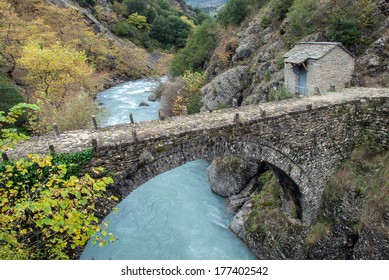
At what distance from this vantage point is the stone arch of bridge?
9.19m

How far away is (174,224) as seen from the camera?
1639 cm

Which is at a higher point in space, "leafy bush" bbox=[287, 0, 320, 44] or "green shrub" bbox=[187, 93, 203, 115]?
"leafy bush" bbox=[287, 0, 320, 44]

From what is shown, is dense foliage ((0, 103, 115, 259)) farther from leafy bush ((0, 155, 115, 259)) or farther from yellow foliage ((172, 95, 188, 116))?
yellow foliage ((172, 95, 188, 116))

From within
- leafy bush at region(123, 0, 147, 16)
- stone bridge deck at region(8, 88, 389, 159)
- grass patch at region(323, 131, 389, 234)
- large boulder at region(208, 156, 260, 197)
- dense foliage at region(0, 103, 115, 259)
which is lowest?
large boulder at region(208, 156, 260, 197)

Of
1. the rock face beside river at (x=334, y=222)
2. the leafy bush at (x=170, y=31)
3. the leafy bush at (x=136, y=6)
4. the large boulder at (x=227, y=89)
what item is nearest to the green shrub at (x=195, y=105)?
the large boulder at (x=227, y=89)

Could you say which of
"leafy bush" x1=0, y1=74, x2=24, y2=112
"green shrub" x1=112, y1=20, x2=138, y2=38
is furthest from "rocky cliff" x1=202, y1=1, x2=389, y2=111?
"green shrub" x1=112, y1=20, x2=138, y2=38

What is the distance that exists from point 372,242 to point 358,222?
0.98 m

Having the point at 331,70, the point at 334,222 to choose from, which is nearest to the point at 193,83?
the point at 331,70

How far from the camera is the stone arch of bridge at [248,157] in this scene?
919 centimetres

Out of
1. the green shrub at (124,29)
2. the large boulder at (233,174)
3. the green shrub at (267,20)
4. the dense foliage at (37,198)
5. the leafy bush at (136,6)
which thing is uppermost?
the leafy bush at (136,6)

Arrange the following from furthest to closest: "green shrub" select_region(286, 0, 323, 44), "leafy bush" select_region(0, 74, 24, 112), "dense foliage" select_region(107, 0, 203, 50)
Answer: "dense foliage" select_region(107, 0, 203, 50)
"green shrub" select_region(286, 0, 323, 44)
"leafy bush" select_region(0, 74, 24, 112)

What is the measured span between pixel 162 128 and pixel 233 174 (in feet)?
31.5

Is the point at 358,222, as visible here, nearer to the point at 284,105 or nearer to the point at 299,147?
the point at 299,147

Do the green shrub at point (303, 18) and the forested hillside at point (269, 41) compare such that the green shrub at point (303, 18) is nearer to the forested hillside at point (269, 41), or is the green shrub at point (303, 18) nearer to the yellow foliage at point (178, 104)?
the forested hillside at point (269, 41)
